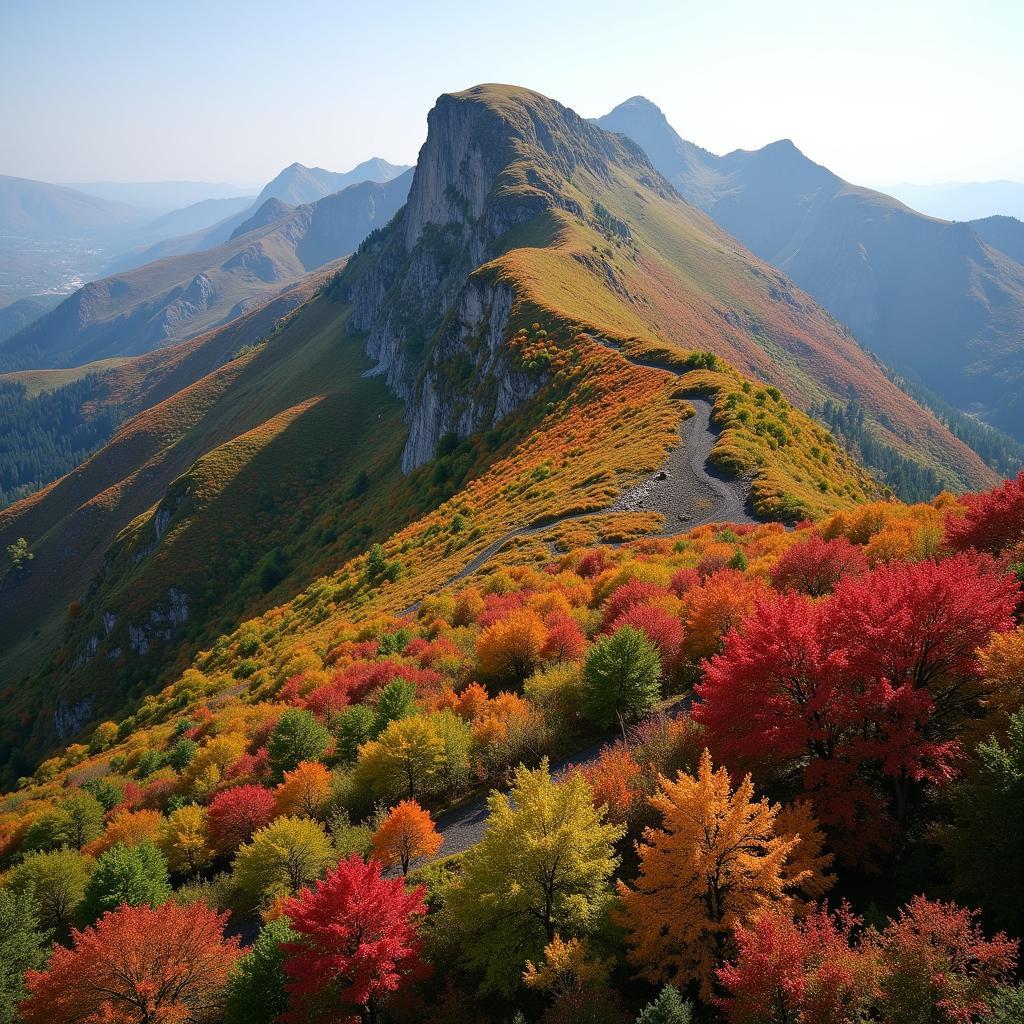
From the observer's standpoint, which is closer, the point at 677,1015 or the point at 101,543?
the point at 677,1015

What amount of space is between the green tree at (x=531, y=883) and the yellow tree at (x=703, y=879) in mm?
1551

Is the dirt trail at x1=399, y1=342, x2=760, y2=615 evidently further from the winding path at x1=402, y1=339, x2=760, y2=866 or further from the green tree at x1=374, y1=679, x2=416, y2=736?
the green tree at x1=374, y1=679, x2=416, y2=736

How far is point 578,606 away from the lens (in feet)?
102

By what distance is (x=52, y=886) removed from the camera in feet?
76.4

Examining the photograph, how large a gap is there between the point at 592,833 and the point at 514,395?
225 feet

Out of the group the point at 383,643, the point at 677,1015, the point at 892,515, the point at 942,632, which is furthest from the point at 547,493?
the point at 677,1015

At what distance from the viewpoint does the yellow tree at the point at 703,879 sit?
34.1 ft

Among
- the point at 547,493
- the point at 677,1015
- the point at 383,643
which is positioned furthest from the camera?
the point at 547,493

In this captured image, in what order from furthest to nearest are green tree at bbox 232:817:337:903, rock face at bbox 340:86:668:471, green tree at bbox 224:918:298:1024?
rock face at bbox 340:86:668:471, green tree at bbox 232:817:337:903, green tree at bbox 224:918:298:1024

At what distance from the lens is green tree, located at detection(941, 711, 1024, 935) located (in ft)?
31.7

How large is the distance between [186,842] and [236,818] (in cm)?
190

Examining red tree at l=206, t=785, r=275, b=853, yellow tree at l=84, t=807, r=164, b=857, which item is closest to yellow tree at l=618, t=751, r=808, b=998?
red tree at l=206, t=785, r=275, b=853

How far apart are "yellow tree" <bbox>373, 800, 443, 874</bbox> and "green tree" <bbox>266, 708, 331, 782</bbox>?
1165 centimetres

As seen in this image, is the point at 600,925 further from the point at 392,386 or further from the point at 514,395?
the point at 392,386
